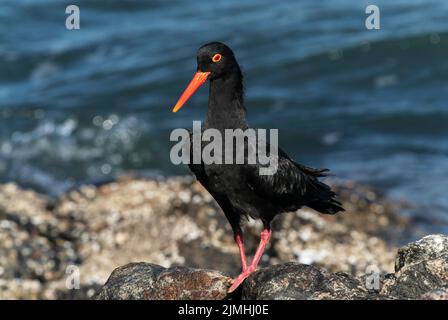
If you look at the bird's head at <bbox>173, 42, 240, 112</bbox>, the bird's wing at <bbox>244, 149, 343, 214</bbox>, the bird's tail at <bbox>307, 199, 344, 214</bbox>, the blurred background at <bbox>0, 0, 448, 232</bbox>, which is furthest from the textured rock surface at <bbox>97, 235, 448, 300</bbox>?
the blurred background at <bbox>0, 0, 448, 232</bbox>

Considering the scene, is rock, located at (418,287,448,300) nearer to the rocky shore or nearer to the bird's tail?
the bird's tail

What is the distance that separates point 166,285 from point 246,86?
12007mm

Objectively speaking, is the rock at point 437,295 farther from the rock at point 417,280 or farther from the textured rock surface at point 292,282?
the rock at point 417,280

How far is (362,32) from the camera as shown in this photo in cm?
2127

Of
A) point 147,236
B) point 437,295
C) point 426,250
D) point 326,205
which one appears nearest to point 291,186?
point 326,205

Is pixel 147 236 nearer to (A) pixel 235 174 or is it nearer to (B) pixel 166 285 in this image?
(A) pixel 235 174

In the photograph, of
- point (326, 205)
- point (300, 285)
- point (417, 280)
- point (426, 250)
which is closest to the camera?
point (300, 285)

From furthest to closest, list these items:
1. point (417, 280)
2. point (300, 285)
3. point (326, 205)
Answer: point (326, 205) → point (417, 280) → point (300, 285)

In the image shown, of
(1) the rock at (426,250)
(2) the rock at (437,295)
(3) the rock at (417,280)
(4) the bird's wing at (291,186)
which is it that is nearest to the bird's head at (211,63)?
(4) the bird's wing at (291,186)

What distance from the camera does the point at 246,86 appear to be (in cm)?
1781

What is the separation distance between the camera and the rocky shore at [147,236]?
1001 cm

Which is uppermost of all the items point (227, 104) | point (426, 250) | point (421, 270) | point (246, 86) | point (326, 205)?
point (246, 86)

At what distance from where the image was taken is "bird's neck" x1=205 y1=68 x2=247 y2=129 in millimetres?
6770
